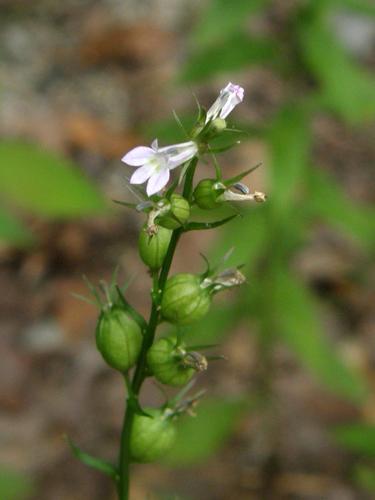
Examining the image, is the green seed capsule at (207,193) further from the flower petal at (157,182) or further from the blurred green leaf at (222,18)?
the blurred green leaf at (222,18)

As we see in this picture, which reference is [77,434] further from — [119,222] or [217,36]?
[217,36]

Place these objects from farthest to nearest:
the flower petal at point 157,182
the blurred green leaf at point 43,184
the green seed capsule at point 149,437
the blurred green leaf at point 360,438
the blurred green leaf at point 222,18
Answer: the blurred green leaf at point 43,184 < the blurred green leaf at point 222,18 < the blurred green leaf at point 360,438 < the green seed capsule at point 149,437 < the flower petal at point 157,182

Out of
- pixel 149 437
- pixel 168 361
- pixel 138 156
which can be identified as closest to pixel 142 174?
pixel 138 156

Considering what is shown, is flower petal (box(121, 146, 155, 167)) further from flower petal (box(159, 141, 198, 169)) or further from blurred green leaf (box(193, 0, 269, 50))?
blurred green leaf (box(193, 0, 269, 50))

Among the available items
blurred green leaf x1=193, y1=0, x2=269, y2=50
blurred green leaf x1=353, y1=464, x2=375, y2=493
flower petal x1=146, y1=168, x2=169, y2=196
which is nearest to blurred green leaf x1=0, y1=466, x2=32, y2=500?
blurred green leaf x1=353, y1=464, x2=375, y2=493

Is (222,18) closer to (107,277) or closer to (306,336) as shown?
(306,336)

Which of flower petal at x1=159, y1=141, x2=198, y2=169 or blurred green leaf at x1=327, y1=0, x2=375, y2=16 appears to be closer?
flower petal at x1=159, y1=141, x2=198, y2=169

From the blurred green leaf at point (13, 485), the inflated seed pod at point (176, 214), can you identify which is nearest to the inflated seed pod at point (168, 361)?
the inflated seed pod at point (176, 214)
